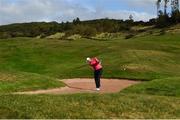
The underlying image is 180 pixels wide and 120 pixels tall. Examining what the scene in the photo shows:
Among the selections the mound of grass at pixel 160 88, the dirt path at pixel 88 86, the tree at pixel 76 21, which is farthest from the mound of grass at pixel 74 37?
the mound of grass at pixel 160 88

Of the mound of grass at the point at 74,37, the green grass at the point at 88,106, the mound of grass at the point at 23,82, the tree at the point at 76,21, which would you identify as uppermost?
the tree at the point at 76,21

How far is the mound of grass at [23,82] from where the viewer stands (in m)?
32.6

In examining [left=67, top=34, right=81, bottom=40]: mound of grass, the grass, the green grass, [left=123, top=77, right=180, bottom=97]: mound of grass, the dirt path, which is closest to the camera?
the green grass

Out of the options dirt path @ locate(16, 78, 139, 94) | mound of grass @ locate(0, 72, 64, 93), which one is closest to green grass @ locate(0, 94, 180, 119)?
dirt path @ locate(16, 78, 139, 94)

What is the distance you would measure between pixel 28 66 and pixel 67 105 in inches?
1301

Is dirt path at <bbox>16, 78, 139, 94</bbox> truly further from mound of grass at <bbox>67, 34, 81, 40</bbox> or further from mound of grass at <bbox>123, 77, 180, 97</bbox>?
mound of grass at <bbox>67, 34, 81, 40</bbox>

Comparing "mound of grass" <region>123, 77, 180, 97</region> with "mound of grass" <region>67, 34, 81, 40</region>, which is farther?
"mound of grass" <region>67, 34, 81, 40</region>

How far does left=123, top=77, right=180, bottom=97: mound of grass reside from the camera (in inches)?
1120

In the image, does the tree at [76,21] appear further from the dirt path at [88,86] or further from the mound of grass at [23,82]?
the mound of grass at [23,82]

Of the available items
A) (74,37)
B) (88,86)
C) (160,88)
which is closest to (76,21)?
(74,37)

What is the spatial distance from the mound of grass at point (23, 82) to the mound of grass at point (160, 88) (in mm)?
6007

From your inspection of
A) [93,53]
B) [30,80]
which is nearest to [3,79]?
[30,80]

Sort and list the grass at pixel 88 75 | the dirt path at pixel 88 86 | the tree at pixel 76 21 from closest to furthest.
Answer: the grass at pixel 88 75
the dirt path at pixel 88 86
the tree at pixel 76 21

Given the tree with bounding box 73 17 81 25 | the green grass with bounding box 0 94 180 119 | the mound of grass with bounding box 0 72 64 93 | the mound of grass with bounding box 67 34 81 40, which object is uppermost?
the tree with bounding box 73 17 81 25
